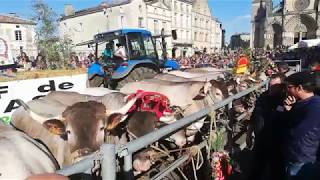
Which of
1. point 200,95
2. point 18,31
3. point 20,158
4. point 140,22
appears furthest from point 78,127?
point 18,31

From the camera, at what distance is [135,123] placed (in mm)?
4582

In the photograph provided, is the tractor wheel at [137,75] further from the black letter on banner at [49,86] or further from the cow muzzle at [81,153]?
the cow muzzle at [81,153]

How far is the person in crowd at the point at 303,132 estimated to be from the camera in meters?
3.58

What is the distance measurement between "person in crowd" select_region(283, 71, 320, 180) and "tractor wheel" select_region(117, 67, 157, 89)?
21.5 ft

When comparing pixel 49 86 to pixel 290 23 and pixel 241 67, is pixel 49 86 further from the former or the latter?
pixel 290 23

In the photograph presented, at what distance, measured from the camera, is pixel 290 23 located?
6144 centimetres

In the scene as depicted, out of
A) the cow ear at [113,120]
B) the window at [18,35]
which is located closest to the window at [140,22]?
the window at [18,35]

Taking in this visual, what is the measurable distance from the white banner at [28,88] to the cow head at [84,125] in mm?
3836

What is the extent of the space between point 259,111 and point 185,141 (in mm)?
1389

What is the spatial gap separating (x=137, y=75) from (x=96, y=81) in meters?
1.27

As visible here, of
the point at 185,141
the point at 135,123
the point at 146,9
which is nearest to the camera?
the point at 135,123

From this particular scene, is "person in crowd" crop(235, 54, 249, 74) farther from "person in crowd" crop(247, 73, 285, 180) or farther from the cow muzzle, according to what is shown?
the cow muzzle

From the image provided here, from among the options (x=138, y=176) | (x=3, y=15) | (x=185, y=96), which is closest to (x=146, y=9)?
(x=3, y=15)

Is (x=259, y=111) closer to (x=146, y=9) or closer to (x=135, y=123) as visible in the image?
(x=135, y=123)
